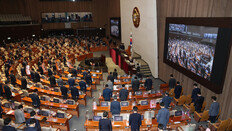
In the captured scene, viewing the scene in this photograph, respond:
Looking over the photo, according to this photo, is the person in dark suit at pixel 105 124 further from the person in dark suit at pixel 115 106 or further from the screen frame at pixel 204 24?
the screen frame at pixel 204 24

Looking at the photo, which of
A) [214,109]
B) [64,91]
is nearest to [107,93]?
[64,91]

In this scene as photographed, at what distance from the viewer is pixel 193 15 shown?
979cm

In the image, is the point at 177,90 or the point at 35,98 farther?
the point at 177,90

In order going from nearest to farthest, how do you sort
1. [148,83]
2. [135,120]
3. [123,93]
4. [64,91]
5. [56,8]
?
[135,120]
[123,93]
[64,91]
[148,83]
[56,8]

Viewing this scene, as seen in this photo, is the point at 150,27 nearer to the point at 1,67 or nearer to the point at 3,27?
the point at 1,67

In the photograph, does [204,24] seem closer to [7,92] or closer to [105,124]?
[105,124]

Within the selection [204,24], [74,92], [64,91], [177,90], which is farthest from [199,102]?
[64,91]

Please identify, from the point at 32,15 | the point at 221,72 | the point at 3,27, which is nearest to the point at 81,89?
the point at 221,72

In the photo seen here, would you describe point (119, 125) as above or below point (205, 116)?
above

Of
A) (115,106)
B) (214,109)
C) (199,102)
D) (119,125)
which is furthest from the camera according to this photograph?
(199,102)

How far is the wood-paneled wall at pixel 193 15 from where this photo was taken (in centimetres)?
782

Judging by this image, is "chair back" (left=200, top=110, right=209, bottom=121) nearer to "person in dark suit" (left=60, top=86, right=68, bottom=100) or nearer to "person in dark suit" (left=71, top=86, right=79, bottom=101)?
"person in dark suit" (left=71, top=86, right=79, bottom=101)

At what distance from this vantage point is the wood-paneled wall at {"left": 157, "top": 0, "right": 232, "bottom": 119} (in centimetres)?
782

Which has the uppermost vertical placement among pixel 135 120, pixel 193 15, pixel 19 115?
pixel 193 15
